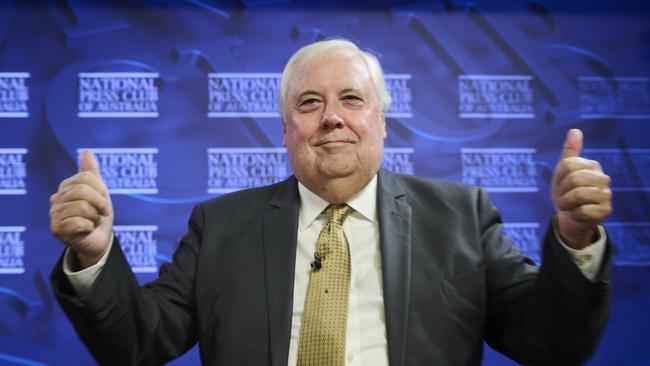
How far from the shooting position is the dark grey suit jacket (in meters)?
1.48

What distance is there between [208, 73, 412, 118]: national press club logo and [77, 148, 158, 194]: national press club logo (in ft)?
1.28

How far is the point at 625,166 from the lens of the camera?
3229mm

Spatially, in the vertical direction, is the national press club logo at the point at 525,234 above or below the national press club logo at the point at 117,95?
below

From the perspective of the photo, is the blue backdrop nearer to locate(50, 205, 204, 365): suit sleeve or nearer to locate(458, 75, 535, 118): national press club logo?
locate(458, 75, 535, 118): national press club logo

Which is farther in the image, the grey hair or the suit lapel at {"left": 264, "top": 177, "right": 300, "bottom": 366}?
the grey hair

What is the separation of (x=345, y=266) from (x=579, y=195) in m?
0.69

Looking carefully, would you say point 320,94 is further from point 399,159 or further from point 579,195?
point 399,159

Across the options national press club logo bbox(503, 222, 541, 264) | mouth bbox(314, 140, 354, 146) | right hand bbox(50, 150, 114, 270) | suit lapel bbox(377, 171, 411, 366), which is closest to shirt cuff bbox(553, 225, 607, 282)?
suit lapel bbox(377, 171, 411, 366)

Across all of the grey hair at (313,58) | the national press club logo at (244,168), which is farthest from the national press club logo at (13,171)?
the grey hair at (313,58)

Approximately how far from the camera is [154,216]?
3.05 metres

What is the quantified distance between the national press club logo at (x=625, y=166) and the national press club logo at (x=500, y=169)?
32 centimetres

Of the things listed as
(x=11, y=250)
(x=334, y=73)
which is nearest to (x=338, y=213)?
(x=334, y=73)

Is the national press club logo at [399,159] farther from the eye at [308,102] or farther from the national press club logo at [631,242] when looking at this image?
the eye at [308,102]

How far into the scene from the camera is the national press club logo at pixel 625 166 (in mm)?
3213
